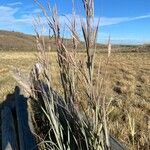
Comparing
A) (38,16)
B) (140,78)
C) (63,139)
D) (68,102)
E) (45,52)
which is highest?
(38,16)

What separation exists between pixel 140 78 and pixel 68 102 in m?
10.9

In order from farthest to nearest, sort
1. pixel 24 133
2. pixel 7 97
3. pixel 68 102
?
pixel 7 97 → pixel 24 133 → pixel 68 102

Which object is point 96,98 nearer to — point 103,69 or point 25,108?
point 103,69

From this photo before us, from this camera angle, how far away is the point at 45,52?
4.64 metres

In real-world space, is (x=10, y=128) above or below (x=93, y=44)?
below

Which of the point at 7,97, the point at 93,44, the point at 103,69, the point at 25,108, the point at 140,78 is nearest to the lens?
the point at 93,44

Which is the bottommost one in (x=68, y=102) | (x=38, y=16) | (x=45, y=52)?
(x=68, y=102)

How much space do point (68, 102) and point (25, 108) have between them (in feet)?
9.73

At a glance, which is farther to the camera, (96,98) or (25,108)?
(25,108)

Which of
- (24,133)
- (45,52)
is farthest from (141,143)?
(45,52)

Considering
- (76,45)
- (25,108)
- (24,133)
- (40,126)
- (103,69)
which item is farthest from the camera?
(25,108)

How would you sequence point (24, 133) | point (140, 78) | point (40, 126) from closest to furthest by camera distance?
point (24, 133) → point (40, 126) → point (140, 78)

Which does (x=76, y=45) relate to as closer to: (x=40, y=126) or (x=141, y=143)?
(x=141, y=143)

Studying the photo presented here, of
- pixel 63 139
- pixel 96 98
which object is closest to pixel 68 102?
pixel 63 139
